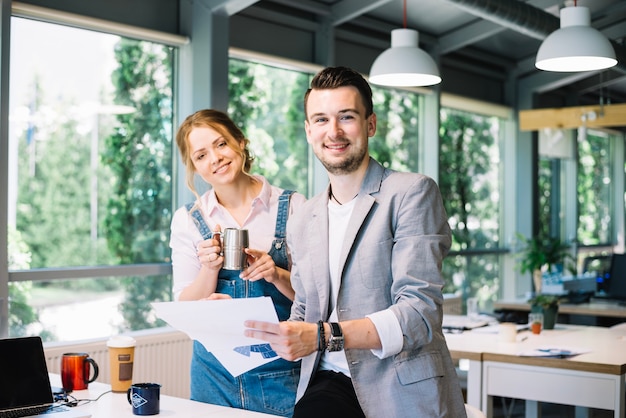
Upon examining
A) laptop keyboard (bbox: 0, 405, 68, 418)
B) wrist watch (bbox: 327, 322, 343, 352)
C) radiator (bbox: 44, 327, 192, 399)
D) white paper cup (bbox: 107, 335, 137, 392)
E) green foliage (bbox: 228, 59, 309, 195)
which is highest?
green foliage (bbox: 228, 59, 309, 195)

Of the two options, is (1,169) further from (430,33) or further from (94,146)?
(430,33)

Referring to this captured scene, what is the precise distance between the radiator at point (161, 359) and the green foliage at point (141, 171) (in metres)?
0.35

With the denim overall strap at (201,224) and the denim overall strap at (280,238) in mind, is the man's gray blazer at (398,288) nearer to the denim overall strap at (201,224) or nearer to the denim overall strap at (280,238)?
the denim overall strap at (280,238)

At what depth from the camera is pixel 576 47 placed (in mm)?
4570

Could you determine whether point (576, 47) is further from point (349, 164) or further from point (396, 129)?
point (396, 129)

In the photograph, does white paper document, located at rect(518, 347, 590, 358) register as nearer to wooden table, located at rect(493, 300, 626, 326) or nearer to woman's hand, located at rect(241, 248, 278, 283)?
woman's hand, located at rect(241, 248, 278, 283)

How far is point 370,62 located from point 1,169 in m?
4.12

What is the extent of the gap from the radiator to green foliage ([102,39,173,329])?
35 cm

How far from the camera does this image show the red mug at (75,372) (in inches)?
125

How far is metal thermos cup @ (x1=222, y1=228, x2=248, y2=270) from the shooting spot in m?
2.88

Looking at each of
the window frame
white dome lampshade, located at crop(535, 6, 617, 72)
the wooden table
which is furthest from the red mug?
the wooden table

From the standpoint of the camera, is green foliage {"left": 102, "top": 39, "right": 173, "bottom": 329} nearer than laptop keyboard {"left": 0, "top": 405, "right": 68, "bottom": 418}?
No

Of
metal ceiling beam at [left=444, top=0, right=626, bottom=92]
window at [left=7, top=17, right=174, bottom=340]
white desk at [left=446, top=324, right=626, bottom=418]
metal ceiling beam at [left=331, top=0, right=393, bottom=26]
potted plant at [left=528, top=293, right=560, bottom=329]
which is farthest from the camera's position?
metal ceiling beam at [left=331, top=0, right=393, bottom=26]

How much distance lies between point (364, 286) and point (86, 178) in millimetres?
3603
